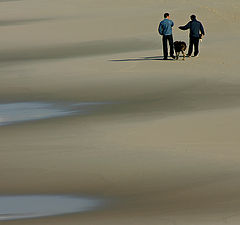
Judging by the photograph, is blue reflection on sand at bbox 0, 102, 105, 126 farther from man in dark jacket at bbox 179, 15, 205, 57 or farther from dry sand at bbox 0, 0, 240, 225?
man in dark jacket at bbox 179, 15, 205, 57

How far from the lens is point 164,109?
52.2ft

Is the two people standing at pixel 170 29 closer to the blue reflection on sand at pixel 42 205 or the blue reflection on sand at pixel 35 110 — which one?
the blue reflection on sand at pixel 35 110

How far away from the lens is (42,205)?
381 inches

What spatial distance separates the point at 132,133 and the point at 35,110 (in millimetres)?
3598

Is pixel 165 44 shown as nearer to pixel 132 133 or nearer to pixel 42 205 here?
pixel 132 133

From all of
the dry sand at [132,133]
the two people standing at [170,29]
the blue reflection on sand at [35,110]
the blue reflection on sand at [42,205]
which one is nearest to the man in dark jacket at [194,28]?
the two people standing at [170,29]

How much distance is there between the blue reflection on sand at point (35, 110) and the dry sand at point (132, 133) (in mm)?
476

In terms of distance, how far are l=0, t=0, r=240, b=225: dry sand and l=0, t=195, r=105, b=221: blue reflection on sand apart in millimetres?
209

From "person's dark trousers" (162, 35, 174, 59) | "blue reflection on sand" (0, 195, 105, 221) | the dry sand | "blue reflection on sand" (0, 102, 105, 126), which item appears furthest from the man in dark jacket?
"blue reflection on sand" (0, 195, 105, 221)

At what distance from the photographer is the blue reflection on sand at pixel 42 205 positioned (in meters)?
9.27

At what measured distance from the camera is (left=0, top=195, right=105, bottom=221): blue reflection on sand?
9.27 meters

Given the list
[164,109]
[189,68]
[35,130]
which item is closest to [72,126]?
[35,130]

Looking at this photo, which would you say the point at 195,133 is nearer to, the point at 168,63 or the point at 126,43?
the point at 168,63

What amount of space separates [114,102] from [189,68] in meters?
5.25
